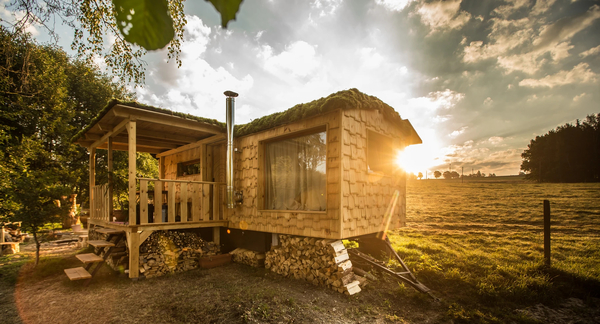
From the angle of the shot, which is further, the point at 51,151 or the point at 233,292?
the point at 51,151

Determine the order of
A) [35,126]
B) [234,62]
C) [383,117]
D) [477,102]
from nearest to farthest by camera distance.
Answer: [234,62]
[383,117]
[477,102]
[35,126]

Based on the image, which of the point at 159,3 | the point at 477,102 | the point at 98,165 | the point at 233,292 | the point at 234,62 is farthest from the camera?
the point at 98,165

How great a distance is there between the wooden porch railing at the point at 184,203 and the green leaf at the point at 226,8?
613cm

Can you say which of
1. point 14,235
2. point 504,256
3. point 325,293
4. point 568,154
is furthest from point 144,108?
point 568,154

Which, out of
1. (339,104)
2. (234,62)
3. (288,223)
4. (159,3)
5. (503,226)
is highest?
(339,104)

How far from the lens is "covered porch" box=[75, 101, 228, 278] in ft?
18.4

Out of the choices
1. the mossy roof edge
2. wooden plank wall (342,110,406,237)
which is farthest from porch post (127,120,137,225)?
wooden plank wall (342,110,406,237)

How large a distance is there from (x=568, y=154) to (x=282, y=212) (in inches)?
1088

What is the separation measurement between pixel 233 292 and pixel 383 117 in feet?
17.1

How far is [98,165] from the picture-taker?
1516cm

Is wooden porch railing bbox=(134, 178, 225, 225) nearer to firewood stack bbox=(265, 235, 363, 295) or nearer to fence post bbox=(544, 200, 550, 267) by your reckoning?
firewood stack bbox=(265, 235, 363, 295)

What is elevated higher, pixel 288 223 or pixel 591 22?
pixel 591 22

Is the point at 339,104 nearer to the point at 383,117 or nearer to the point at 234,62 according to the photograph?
the point at 383,117

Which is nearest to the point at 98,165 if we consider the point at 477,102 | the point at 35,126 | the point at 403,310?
the point at 35,126
